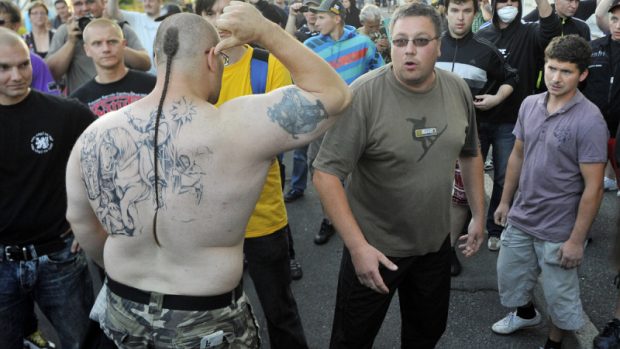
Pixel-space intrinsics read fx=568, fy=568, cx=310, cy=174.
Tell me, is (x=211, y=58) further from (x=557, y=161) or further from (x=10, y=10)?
(x=10, y=10)

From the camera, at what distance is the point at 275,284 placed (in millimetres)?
3139

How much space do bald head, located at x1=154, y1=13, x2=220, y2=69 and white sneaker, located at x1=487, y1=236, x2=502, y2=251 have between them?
3.55 m

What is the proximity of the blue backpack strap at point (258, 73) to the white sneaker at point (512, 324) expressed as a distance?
2.18 meters

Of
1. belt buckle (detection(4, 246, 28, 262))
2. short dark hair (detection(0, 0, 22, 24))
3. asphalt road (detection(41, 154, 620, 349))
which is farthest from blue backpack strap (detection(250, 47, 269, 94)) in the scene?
short dark hair (detection(0, 0, 22, 24))

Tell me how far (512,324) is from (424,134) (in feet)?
5.71

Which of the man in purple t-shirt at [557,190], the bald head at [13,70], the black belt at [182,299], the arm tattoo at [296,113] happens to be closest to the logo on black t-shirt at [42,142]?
the bald head at [13,70]

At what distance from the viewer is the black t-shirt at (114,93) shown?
3.85 metres

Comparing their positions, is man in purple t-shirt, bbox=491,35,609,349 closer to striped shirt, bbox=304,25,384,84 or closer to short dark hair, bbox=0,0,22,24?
striped shirt, bbox=304,25,384,84

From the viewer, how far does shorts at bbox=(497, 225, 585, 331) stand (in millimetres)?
3219

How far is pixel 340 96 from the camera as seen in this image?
204cm

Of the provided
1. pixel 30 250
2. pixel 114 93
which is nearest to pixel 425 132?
pixel 30 250

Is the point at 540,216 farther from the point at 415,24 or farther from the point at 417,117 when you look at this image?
the point at 415,24

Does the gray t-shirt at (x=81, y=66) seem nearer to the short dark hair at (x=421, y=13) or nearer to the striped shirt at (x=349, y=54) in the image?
the striped shirt at (x=349, y=54)

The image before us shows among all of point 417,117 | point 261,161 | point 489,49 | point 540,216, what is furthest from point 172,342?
point 489,49
